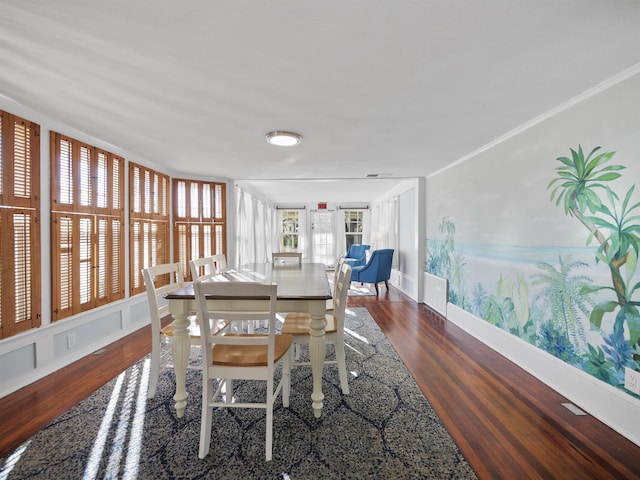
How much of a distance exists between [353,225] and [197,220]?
5.75 metres

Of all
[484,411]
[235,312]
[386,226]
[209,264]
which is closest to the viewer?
[235,312]

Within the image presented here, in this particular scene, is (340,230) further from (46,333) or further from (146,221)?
(46,333)

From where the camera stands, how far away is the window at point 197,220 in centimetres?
455

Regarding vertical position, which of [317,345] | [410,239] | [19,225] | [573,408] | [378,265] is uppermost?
[19,225]

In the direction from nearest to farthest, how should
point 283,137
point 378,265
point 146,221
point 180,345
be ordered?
1. point 180,345
2. point 283,137
3. point 146,221
4. point 378,265

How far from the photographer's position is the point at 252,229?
670 cm

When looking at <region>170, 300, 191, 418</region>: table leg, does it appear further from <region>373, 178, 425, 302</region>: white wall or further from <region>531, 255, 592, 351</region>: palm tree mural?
<region>373, 178, 425, 302</region>: white wall

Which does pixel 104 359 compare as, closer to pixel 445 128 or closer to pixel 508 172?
pixel 445 128

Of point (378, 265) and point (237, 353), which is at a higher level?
point (378, 265)

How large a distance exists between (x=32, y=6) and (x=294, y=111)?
1492 millimetres

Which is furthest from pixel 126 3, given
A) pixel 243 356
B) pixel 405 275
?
pixel 405 275

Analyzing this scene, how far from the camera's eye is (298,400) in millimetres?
2098

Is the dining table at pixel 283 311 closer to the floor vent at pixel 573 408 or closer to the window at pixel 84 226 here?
the window at pixel 84 226

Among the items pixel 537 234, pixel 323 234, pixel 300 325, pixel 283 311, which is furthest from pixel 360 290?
pixel 283 311
